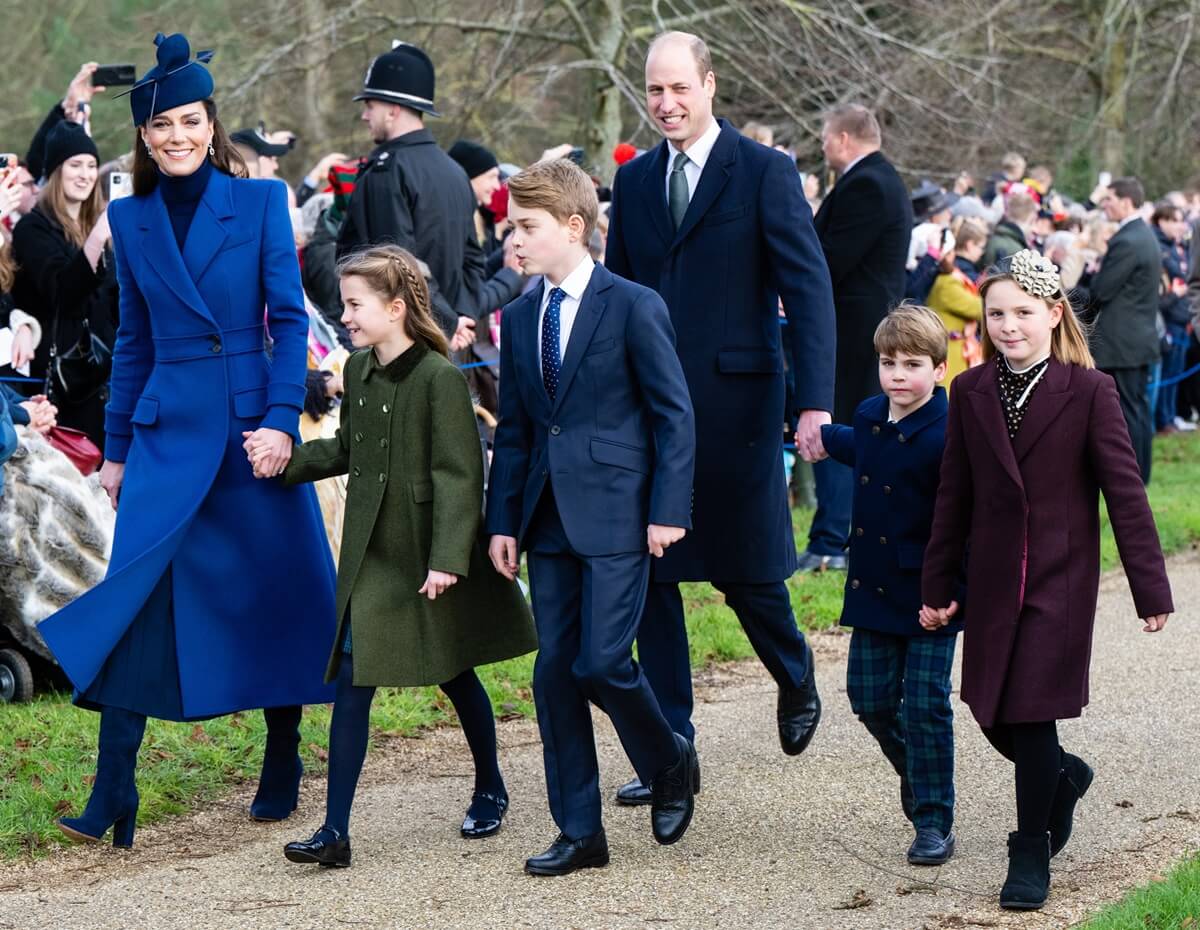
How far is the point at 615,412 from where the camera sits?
4855mm

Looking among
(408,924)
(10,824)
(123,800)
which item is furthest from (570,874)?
(10,824)

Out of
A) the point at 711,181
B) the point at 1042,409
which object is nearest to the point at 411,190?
the point at 711,181

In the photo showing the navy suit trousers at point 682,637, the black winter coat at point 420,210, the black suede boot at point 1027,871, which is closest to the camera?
the black suede boot at point 1027,871

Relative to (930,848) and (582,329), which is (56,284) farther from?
(930,848)

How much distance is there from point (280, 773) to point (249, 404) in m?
1.12

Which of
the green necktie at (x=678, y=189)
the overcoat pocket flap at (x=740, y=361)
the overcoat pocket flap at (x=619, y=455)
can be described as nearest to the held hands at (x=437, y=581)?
the overcoat pocket flap at (x=619, y=455)

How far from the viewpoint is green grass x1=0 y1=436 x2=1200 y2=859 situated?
18.1ft

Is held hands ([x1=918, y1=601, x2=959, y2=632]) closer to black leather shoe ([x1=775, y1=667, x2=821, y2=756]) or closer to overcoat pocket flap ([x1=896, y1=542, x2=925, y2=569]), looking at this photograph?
overcoat pocket flap ([x1=896, y1=542, x2=925, y2=569])

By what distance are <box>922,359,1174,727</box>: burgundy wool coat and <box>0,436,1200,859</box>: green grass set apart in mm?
2516

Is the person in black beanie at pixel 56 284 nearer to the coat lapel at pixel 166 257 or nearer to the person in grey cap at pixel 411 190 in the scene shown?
the person in grey cap at pixel 411 190

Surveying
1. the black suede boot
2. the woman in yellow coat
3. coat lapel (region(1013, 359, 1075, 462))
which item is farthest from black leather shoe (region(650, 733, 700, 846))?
the woman in yellow coat

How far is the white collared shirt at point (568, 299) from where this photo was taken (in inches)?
192

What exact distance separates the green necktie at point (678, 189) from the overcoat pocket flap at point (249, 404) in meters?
1.33

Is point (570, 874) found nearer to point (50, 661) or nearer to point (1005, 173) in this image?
point (50, 661)
